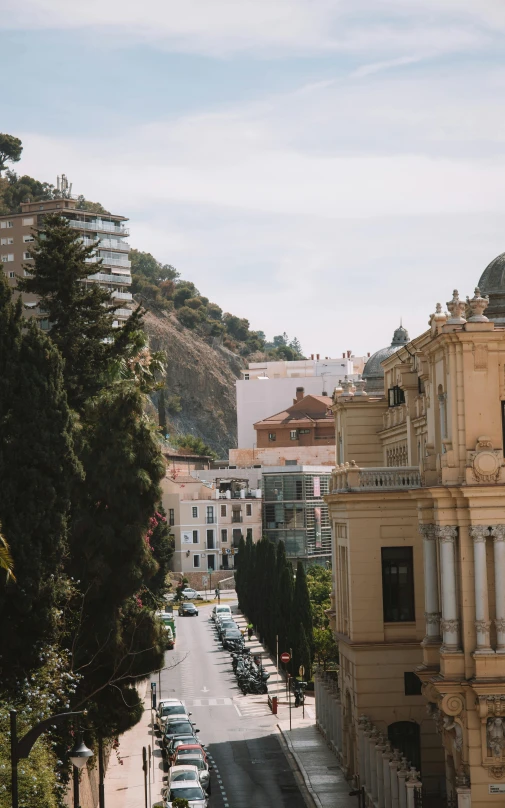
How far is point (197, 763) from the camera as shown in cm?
4778

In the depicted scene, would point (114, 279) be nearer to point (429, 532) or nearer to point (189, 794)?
point (189, 794)

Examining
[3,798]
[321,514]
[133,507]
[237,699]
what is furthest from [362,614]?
[321,514]

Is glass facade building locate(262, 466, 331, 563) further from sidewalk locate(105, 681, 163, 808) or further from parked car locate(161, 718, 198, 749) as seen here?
parked car locate(161, 718, 198, 749)

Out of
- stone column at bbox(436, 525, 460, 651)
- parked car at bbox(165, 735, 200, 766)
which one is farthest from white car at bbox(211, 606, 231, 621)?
stone column at bbox(436, 525, 460, 651)

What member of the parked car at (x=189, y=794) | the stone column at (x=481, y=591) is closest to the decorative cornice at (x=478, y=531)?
the stone column at (x=481, y=591)

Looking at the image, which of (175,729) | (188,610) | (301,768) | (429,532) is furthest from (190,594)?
(429,532)

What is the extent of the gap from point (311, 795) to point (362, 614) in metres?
6.04

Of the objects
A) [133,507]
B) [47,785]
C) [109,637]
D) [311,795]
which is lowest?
[311,795]

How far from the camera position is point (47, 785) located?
31656 millimetres

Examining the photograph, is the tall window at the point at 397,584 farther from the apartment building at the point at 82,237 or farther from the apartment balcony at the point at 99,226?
the apartment balcony at the point at 99,226

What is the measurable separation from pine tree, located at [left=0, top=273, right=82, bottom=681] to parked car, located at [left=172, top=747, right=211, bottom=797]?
12.2 metres

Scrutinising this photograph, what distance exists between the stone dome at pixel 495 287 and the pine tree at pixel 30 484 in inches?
518

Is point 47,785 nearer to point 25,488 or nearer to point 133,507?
point 25,488

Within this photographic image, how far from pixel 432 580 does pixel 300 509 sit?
86.1 meters
